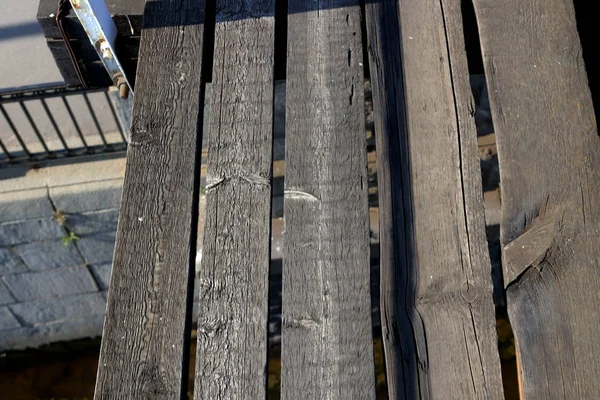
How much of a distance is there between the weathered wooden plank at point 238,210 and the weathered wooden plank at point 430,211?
1.03 ft

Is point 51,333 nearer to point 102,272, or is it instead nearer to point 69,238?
point 102,272

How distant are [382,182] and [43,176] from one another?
3.06 metres

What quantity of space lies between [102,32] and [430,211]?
111 centimetres

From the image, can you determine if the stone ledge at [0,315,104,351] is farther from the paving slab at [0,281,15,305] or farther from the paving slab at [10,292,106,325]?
the paving slab at [0,281,15,305]

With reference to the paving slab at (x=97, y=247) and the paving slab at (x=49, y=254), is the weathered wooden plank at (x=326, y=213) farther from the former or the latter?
the paving slab at (x=49, y=254)

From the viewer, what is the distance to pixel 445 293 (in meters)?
1.71

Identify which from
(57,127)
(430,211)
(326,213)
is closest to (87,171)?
(57,127)

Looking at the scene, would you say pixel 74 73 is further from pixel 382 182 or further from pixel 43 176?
pixel 43 176

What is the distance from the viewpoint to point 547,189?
1793mm

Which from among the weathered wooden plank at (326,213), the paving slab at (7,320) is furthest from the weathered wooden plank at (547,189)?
the paving slab at (7,320)

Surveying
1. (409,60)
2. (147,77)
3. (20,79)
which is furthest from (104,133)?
(409,60)

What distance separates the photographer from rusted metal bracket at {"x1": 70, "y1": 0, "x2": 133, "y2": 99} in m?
1.96

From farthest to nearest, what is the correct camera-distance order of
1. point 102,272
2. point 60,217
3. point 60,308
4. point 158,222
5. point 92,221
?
point 60,308 < point 102,272 < point 92,221 < point 60,217 < point 158,222

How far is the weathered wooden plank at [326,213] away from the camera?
1609 mm
